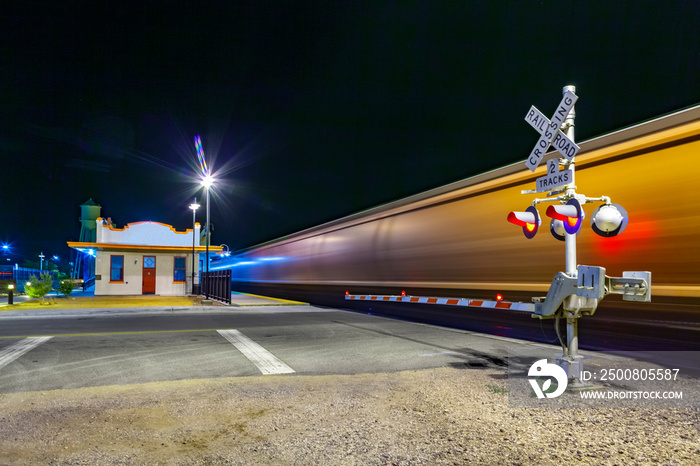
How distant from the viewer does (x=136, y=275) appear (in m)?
29.0

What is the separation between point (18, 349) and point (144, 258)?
22097 millimetres

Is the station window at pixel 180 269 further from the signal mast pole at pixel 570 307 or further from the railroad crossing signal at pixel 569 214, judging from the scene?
the railroad crossing signal at pixel 569 214

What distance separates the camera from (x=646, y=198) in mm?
6145

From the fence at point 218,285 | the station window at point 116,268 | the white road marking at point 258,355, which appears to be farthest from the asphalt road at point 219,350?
the station window at point 116,268

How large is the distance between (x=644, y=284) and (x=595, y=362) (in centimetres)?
233

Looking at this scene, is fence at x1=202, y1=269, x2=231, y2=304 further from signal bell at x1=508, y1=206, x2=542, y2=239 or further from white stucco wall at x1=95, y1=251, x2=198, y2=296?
signal bell at x1=508, y1=206, x2=542, y2=239

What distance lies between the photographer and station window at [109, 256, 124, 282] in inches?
1118

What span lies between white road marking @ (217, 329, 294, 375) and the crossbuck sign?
4347mm

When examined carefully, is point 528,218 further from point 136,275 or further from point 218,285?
point 136,275

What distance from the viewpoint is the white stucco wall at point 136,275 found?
92.0 ft

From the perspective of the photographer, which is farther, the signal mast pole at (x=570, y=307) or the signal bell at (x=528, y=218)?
the signal bell at (x=528, y=218)

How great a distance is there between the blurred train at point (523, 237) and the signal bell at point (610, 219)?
1343 mm

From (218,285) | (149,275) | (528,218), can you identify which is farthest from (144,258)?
(528,218)

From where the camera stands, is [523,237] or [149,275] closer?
[523,237]
